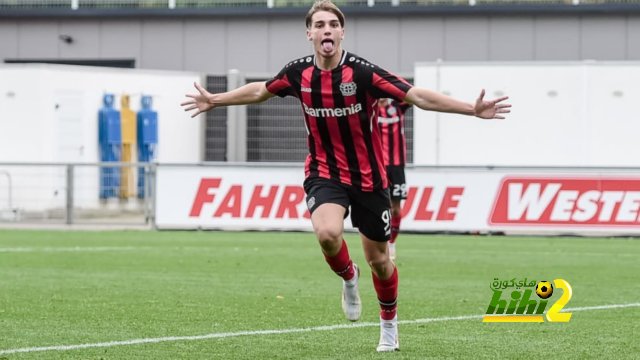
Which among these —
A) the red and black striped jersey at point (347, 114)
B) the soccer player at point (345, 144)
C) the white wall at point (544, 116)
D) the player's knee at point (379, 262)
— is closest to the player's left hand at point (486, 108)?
the soccer player at point (345, 144)

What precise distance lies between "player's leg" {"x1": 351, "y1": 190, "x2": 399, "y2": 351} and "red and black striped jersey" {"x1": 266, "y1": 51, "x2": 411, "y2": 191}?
11 centimetres

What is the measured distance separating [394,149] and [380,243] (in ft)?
26.4

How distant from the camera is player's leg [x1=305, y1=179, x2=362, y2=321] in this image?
7832 mm

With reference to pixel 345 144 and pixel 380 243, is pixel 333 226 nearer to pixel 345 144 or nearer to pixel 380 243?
pixel 380 243

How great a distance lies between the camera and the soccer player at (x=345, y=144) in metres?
7.88

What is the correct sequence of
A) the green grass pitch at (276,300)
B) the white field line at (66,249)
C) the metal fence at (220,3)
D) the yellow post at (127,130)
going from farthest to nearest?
the metal fence at (220,3) < the yellow post at (127,130) < the white field line at (66,249) < the green grass pitch at (276,300)

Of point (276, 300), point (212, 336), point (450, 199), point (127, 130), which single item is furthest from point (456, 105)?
point (127, 130)

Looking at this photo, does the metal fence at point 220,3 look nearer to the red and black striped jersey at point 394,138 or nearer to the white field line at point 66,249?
the white field line at point 66,249

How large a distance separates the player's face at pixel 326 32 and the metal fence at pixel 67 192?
16588 millimetres

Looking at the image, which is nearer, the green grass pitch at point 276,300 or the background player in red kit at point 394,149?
the green grass pitch at point 276,300

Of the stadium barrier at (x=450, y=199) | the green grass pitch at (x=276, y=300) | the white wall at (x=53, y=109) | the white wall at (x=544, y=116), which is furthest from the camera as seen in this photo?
the white wall at (x=53, y=109)

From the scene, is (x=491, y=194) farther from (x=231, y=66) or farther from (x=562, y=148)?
(x=231, y=66)

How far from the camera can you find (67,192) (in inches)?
A: 959

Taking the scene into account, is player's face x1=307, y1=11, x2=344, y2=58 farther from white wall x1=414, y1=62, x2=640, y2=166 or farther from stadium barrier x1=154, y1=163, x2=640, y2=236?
white wall x1=414, y1=62, x2=640, y2=166
